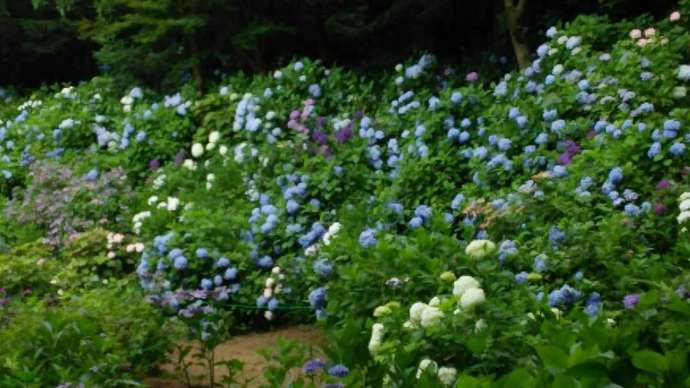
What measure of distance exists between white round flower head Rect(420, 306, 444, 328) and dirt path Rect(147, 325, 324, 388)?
1.51 metres

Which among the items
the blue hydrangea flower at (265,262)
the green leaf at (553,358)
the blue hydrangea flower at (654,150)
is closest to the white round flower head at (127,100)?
the blue hydrangea flower at (265,262)

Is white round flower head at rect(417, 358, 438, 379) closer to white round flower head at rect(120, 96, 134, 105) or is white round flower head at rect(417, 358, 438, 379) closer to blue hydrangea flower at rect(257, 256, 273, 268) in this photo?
blue hydrangea flower at rect(257, 256, 273, 268)

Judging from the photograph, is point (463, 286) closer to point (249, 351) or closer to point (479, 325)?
point (479, 325)

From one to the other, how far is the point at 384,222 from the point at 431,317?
89.9 inches

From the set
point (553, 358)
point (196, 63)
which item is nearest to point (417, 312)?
point (553, 358)

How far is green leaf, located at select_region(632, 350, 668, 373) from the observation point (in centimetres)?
229

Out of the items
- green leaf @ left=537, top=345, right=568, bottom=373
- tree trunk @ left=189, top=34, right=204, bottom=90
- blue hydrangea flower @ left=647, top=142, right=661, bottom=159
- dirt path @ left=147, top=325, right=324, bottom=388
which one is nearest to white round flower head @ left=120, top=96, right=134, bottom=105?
tree trunk @ left=189, top=34, right=204, bottom=90

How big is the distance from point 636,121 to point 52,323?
11.6 ft

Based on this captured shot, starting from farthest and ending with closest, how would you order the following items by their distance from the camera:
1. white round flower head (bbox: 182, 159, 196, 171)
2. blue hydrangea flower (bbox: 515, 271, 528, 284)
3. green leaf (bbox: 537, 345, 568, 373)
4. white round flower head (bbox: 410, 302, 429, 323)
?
white round flower head (bbox: 182, 159, 196, 171)
blue hydrangea flower (bbox: 515, 271, 528, 284)
white round flower head (bbox: 410, 302, 429, 323)
green leaf (bbox: 537, 345, 568, 373)

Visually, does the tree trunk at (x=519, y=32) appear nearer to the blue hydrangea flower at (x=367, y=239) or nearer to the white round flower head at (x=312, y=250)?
the white round flower head at (x=312, y=250)

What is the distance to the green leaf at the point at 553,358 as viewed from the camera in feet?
7.70

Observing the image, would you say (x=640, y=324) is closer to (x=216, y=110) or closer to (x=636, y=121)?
(x=636, y=121)

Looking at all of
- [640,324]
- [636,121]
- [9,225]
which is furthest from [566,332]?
[9,225]

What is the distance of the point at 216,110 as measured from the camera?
8.50 meters
